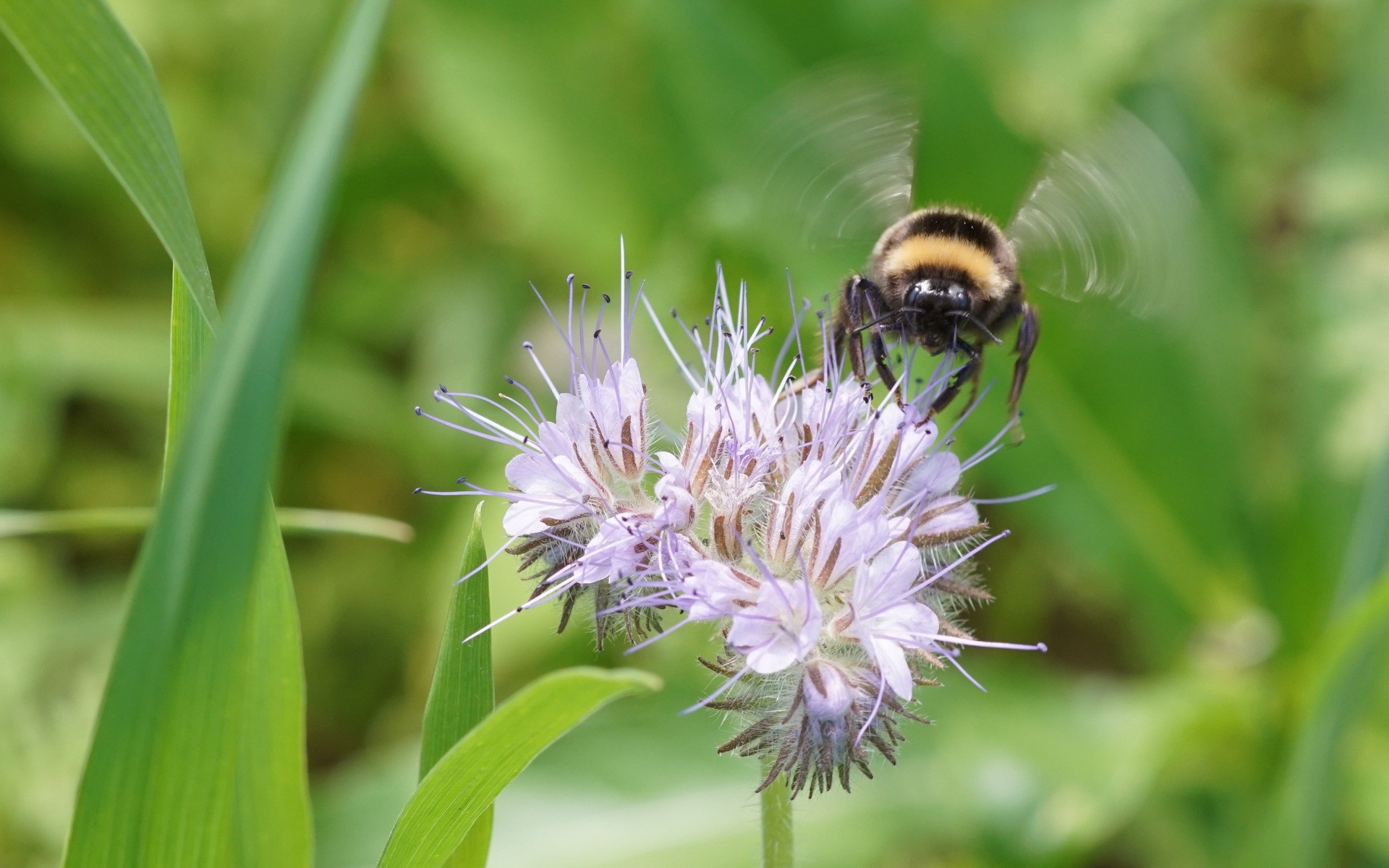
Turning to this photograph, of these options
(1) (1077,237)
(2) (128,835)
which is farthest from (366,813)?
(1) (1077,237)

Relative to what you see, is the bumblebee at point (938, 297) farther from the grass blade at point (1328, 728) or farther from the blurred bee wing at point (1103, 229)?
the grass blade at point (1328, 728)

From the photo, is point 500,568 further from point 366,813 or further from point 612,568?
point 612,568

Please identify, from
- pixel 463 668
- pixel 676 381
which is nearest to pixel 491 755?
pixel 463 668

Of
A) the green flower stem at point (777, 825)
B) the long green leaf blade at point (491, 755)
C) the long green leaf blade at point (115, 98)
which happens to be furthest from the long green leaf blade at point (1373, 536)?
the long green leaf blade at point (115, 98)

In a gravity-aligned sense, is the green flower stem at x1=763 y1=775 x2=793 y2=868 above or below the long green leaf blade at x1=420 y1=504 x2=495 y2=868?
below

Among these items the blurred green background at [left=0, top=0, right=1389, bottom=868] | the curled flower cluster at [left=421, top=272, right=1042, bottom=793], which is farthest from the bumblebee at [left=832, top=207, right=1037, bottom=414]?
the blurred green background at [left=0, top=0, right=1389, bottom=868]

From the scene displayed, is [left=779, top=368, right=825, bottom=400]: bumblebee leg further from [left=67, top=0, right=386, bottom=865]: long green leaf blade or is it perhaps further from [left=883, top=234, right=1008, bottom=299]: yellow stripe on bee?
[left=67, top=0, right=386, bottom=865]: long green leaf blade
